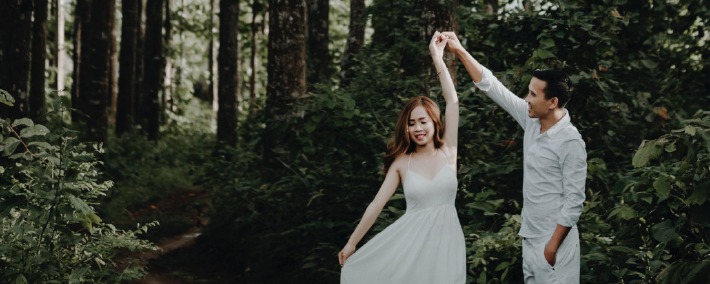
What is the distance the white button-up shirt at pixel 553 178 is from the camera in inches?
194

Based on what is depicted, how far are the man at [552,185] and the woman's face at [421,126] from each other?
0.70m

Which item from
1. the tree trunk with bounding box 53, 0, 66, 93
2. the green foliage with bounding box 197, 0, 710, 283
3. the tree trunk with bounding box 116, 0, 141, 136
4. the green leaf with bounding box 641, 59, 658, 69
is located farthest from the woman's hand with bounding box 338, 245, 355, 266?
the tree trunk with bounding box 53, 0, 66, 93

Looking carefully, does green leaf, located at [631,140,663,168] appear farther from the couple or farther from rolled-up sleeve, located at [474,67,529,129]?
rolled-up sleeve, located at [474,67,529,129]

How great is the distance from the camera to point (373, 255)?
564cm

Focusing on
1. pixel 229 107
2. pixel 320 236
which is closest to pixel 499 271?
pixel 320 236

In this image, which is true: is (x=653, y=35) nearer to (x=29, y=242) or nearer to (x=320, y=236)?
(x=320, y=236)

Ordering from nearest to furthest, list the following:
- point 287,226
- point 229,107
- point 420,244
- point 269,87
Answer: point 420,244, point 287,226, point 269,87, point 229,107

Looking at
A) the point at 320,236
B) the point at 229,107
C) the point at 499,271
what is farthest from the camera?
the point at 229,107

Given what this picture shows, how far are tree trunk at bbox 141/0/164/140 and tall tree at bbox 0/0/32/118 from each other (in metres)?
13.2

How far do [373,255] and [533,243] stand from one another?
1131 mm

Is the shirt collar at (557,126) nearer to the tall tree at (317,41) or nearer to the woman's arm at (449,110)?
the woman's arm at (449,110)

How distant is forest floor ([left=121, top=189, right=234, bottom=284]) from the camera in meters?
10.6

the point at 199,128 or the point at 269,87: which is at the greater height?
the point at 269,87

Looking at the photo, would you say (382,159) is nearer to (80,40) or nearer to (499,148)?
(499,148)
